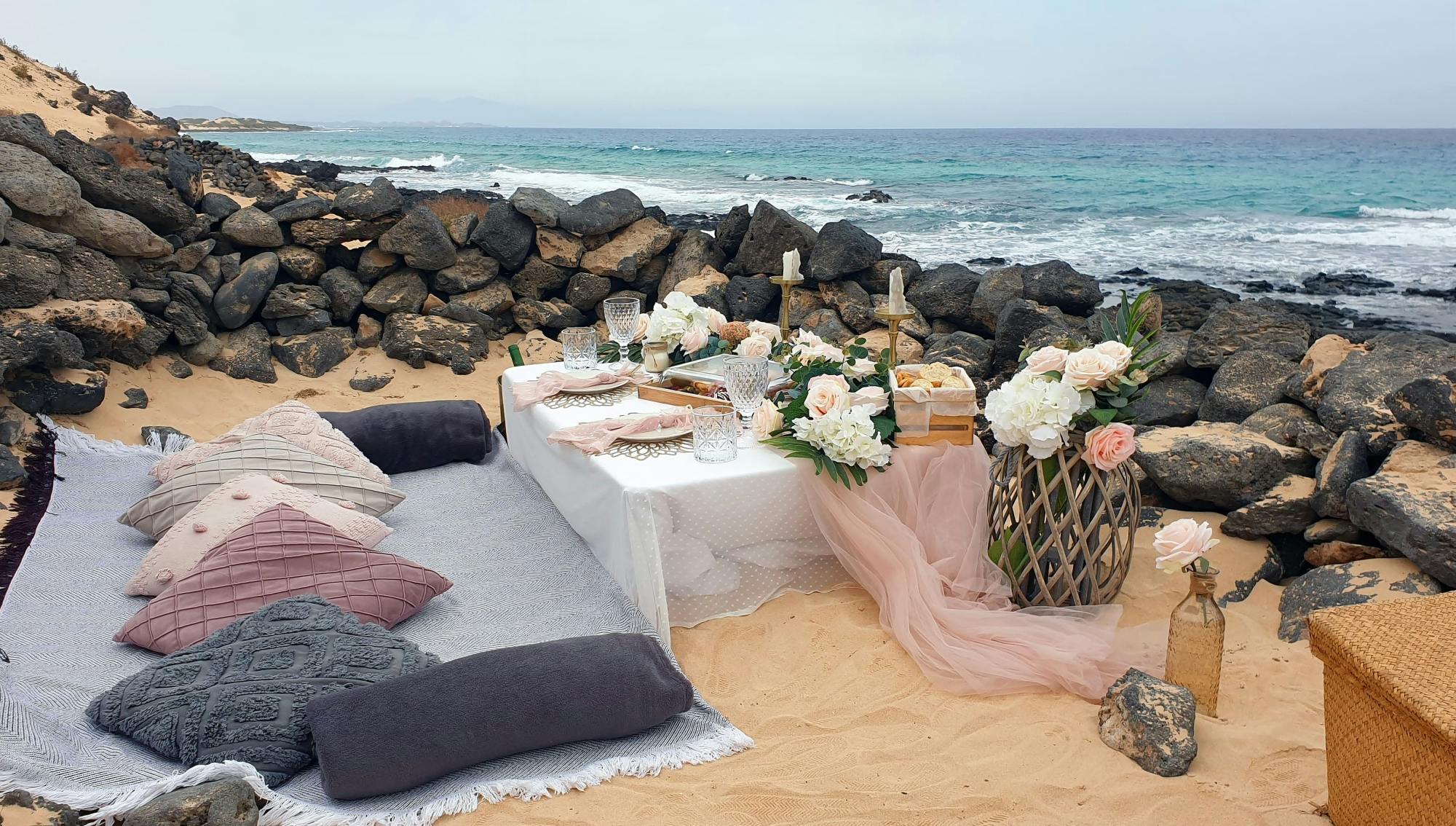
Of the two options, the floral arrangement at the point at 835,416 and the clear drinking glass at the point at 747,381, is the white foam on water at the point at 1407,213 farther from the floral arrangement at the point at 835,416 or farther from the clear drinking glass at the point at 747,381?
the clear drinking glass at the point at 747,381

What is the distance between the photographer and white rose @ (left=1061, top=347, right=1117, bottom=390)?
2660 mm

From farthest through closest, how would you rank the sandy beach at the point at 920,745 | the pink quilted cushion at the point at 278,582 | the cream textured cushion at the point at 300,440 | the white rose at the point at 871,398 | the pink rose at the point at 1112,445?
the cream textured cushion at the point at 300,440 → the white rose at the point at 871,398 → the pink rose at the point at 1112,445 → the pink quilted cushion at the point at 278,582 → the sandy beach at the point at 920,745

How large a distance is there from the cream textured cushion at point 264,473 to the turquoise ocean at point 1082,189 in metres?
11.6

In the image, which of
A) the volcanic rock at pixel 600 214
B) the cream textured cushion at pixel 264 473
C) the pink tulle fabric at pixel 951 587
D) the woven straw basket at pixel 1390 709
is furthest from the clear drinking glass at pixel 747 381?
the volcanic rock at pixel 600 214

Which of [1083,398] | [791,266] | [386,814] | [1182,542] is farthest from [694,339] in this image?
[386,814]

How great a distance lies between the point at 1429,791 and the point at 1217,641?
0.75m

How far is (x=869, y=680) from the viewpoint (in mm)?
2668

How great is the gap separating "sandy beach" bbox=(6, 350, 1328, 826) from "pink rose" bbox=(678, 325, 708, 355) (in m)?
1.19

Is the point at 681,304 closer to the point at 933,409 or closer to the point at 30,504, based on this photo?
the point at 933,409

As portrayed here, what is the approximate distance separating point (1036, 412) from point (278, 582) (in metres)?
2.13

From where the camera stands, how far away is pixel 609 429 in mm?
3164

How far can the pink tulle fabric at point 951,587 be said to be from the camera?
261cm

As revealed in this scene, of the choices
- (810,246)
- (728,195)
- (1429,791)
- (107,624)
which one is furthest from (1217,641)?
(728,195)

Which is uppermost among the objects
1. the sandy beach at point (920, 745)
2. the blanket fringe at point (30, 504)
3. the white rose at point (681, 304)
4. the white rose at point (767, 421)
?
the white rose at point (681, 304)
